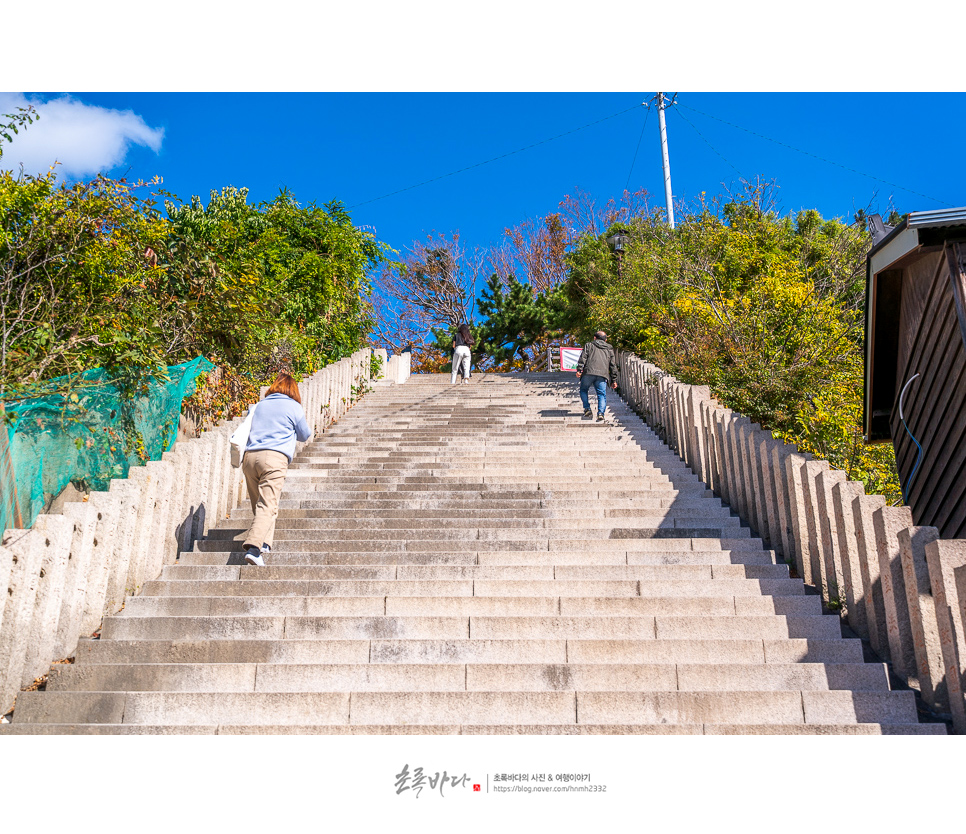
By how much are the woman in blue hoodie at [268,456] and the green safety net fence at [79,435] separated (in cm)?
136

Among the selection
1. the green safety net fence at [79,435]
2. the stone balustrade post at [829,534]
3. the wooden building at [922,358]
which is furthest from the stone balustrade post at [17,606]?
the wooden building at [922,358]

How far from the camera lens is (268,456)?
17.0 ft

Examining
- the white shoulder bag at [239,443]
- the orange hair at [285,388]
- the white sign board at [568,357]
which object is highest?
the white sign board at [568,357]

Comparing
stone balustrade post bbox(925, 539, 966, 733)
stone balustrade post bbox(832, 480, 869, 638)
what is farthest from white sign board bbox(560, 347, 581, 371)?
stone balustrade post bbox(925, 539, 966, 733)

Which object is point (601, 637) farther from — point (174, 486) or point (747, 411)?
point (747, 411)

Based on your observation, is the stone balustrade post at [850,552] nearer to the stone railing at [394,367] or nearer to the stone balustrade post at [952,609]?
the stone balustrade post at [952,609]

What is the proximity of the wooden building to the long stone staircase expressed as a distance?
60.9 inches

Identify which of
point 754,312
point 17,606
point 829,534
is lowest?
point 17,606

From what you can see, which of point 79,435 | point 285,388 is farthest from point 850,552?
point 79,435

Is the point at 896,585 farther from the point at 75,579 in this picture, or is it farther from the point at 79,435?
the point at 79,435

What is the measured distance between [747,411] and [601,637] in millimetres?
4968

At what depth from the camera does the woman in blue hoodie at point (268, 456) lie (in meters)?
5.00

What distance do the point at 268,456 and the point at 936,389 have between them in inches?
203

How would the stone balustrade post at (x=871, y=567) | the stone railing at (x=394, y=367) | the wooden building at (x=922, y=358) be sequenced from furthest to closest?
the stone railing at (x=394, y=367) < the wooden building at (x=922, y=358) < the stone balustrade post at (x=871, y=567)
